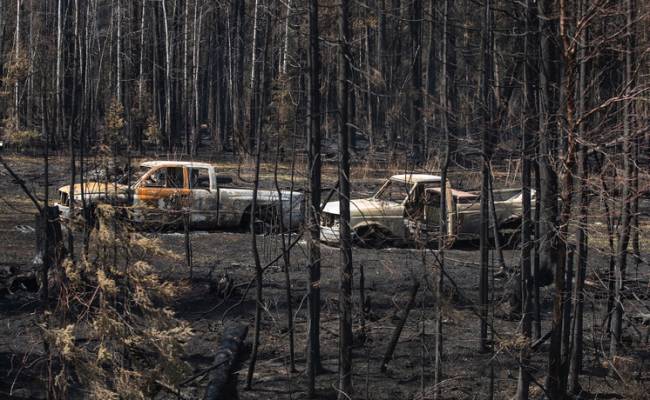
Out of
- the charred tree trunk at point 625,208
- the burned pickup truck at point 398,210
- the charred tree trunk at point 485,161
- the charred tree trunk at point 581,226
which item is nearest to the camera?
the charred tree trunk at point 581,226

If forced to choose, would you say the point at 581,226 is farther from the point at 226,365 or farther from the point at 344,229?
the point at 226,365

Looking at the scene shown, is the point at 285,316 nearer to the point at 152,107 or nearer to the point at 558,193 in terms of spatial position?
the point at 558,193

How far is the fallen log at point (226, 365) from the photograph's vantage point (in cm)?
922

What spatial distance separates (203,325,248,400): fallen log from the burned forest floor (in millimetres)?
175

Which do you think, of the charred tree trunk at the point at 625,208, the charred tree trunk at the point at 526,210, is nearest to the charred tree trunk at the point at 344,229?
the charred tree trunk at the point at 526,210

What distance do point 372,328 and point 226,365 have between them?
2.11 metres

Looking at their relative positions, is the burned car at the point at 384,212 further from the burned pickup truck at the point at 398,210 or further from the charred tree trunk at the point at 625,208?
the charred tree trunk at the point at 625,208

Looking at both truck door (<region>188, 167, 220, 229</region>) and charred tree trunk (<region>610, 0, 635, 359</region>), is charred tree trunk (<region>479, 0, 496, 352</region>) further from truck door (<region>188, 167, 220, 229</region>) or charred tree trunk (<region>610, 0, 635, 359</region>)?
truck door (<region>188, 167, 220, 229</region>)

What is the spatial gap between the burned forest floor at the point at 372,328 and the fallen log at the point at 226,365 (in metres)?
0.17

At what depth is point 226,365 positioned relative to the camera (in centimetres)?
977

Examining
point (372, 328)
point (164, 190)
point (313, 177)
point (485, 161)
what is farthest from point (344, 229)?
point (164, 190)

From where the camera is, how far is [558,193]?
28.5 ft

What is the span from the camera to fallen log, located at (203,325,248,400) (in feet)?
30.2

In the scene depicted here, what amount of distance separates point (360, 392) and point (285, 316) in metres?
2.81
